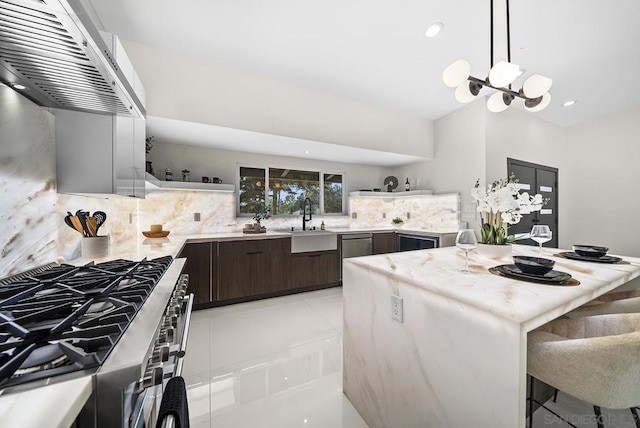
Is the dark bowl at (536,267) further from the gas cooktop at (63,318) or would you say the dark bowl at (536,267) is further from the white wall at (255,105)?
the white wall at (255,105)

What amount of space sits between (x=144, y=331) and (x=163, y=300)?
0.96ft

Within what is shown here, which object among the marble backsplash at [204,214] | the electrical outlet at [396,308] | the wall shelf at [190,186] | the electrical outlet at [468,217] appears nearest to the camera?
the electrical outlet at [396,308]

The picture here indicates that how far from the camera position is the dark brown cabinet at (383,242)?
400 centimetres

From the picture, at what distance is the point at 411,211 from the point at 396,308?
3.75 m

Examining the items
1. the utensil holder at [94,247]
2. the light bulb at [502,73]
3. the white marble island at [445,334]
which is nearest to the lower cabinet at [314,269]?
the white marble island at [445,334]

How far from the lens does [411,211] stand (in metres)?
4.68

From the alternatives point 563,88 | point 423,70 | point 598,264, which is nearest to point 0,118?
point 598,264

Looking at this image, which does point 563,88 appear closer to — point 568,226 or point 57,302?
point 568,226

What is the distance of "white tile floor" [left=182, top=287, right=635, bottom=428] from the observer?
1464 mm

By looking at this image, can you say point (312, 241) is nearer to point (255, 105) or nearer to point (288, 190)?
point (288, 190)

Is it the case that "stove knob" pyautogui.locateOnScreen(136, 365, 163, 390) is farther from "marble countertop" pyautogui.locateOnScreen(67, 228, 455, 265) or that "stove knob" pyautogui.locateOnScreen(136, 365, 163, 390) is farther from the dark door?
the dark door

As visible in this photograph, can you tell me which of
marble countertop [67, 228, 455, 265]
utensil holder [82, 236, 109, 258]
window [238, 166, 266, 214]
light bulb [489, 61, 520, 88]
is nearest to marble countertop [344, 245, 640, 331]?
light bulb [489, 61, 520, 88]

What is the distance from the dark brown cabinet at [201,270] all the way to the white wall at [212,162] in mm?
1121

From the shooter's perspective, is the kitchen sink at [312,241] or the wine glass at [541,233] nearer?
the wine glass at [541,233]
